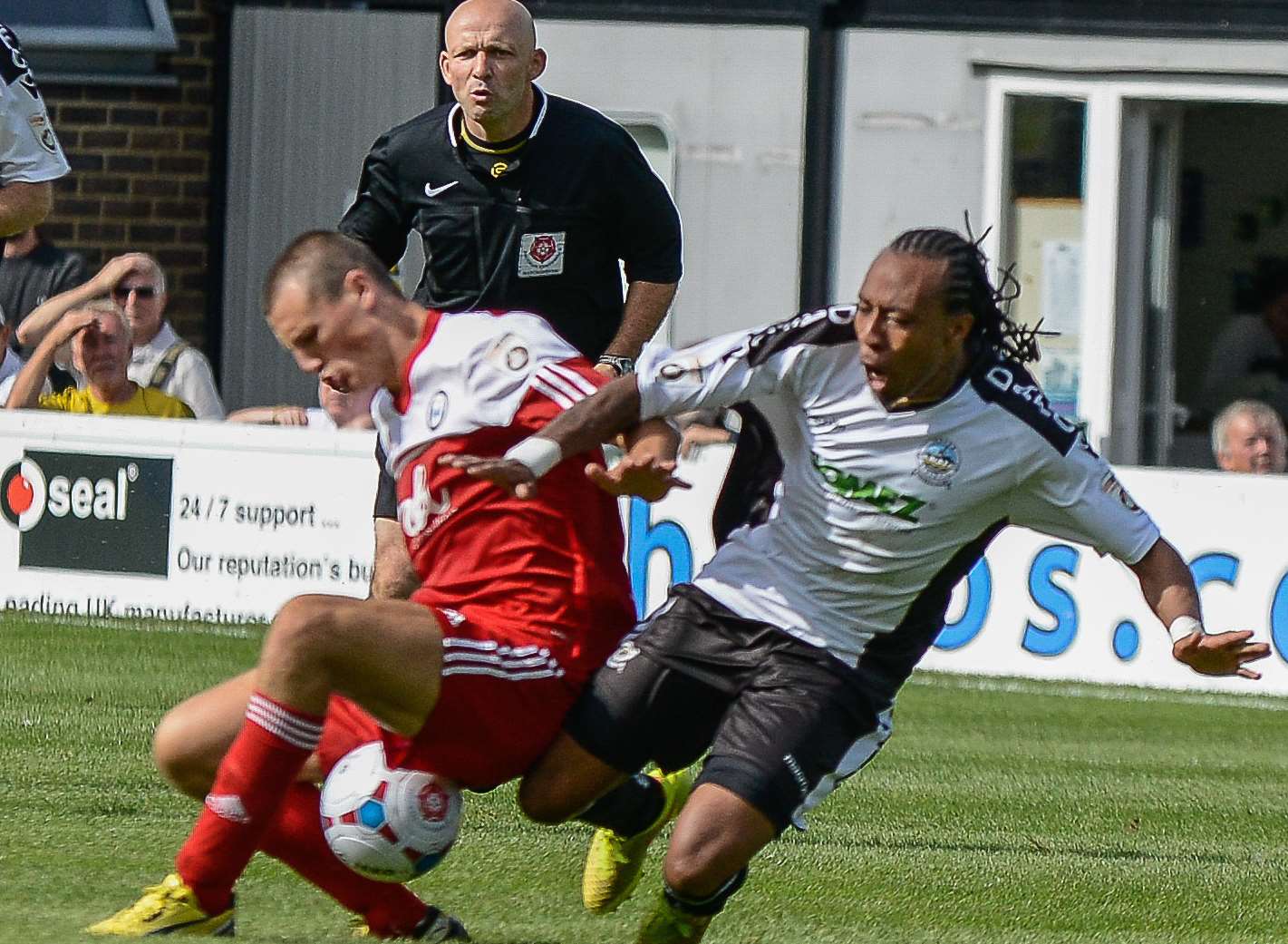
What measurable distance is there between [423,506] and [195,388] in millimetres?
7140

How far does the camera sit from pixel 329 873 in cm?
515

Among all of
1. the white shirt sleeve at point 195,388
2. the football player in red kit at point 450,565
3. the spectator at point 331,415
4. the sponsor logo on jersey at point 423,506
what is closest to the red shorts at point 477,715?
the football player in red kit at point 450,565

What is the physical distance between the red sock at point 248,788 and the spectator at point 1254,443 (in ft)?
24.2

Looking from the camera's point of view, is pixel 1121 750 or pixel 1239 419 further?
pixel 1239 419

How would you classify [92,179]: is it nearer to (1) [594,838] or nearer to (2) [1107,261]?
(2) [1107,261]

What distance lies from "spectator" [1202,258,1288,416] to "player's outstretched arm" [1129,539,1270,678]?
9.33 meters

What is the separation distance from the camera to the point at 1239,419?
11.4 meters

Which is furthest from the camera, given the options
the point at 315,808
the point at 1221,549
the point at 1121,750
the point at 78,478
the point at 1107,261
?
the point at 1107,261

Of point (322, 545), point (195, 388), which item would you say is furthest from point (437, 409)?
point (195, 388)

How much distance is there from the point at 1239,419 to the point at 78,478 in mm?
5323

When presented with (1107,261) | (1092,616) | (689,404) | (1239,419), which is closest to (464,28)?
(689,404)

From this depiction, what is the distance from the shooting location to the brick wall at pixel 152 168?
14875mm

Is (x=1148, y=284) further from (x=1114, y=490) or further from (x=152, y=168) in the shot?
(x=1114, y=490)

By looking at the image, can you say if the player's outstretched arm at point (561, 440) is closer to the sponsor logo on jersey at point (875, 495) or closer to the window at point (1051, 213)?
the sponsor logo on jersey at point (875, 495)
